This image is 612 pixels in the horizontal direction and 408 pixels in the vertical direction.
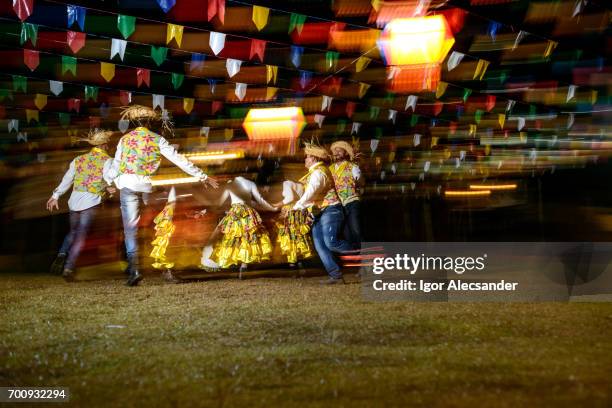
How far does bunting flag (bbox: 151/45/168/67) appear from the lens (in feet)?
29.8

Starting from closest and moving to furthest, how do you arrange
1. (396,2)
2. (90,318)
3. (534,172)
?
(90,318)
(396,2)
(534,172)

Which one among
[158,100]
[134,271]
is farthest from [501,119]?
[134,271]

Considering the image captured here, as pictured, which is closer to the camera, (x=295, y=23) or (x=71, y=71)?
(x=295, y=23)

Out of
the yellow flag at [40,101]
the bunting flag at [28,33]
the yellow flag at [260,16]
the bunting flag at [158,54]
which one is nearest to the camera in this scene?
the yellow flag at [260,16]

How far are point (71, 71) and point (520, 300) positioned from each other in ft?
24.7

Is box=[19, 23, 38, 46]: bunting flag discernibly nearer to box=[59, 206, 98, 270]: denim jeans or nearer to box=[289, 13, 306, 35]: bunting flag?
box=[59, 206, 98, 270]: denim jeans

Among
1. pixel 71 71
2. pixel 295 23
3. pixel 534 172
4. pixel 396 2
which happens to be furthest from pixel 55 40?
pixel 534 172

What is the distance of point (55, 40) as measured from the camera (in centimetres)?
849

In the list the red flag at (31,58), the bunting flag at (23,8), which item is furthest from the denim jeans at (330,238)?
the red flag at (31,58)

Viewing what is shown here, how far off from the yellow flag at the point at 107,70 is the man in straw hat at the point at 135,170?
2989 millimetres

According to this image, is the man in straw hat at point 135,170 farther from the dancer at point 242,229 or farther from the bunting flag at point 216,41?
the bunting flag at point 216,41

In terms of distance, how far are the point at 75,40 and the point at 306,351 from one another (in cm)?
646

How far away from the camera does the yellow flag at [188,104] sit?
12289 mm

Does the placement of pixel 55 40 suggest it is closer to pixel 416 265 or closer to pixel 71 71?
pixel 71 71
